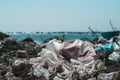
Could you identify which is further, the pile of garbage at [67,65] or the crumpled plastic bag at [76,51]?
the crumpled plastic bag at [76,51]

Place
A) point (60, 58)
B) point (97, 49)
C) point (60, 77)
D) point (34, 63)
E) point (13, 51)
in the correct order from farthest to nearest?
point (13, 51) < point (97, 49) < point (60, 58) < point (34, 63) < point (60, 77)

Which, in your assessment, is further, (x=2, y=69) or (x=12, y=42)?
(x=12, y=42)

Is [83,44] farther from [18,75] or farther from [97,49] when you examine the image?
[18,75]

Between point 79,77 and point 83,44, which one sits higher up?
point 83,44

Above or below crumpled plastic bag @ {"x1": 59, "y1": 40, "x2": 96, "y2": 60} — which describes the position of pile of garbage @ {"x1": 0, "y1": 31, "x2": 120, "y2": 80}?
below

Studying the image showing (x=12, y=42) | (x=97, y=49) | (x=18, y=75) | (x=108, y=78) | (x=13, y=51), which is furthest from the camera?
(x=12, y=42)

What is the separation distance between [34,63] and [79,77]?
1830mm

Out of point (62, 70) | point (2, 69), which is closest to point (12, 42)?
point (2, 69)

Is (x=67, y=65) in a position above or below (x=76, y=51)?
below

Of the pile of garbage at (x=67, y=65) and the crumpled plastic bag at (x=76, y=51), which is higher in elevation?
the crumpled plastic bag at (x=76, y=51)

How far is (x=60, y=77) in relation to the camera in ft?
25.2

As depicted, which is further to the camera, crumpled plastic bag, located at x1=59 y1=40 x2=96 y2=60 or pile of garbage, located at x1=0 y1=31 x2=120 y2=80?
crumpled plastic bag, located at x1=59 y1=40 x2=96 y2=60

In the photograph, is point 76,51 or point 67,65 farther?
point 76,51

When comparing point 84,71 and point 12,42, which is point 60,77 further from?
point 12,42
